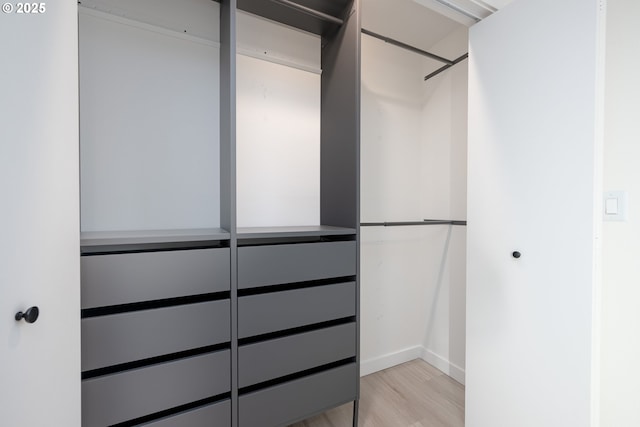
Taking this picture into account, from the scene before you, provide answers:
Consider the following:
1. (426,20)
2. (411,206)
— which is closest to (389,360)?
(411,206)

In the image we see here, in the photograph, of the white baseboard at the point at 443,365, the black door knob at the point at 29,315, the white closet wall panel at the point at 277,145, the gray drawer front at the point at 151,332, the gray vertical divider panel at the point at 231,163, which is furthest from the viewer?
the white baseboard at the point at 443,365

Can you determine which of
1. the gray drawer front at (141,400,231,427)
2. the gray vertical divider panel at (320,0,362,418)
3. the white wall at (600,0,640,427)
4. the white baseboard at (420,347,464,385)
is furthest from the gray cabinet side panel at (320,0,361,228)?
the white baseboard at (420,347,464,385)

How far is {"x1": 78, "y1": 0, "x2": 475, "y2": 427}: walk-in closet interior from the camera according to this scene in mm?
1046

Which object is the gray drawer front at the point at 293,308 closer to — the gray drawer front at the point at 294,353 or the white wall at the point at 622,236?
the gray drawer front at the point at 294,353

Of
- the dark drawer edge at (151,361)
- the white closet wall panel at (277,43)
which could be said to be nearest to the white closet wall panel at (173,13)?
the white closet wall panel at (277,43)

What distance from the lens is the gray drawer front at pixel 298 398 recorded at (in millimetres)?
1219

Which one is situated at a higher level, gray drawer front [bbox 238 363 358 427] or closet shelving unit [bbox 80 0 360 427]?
closet shelving unit [bbox 80 0 360 427]

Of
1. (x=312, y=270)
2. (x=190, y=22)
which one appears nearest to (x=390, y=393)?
(x=312, y=270)

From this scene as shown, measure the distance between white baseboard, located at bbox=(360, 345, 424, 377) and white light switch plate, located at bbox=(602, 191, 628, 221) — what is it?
163 cm

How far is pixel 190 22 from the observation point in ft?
4.64

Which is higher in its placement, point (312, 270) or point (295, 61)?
point (295, 61)

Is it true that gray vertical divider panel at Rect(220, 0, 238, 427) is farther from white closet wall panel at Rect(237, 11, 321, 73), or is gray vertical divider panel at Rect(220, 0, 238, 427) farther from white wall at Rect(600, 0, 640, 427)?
white wall at Rect(600, 0, 640, 427)

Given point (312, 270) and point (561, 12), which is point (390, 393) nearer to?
point (312, 270)

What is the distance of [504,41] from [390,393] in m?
2.20
